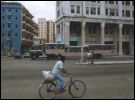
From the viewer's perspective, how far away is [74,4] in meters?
68.4

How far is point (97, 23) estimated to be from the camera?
72.9 m

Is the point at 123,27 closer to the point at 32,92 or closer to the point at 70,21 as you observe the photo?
the point at 70,21

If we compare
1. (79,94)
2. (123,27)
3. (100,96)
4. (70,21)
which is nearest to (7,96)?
(79,94)

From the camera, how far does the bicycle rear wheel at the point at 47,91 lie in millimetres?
10836

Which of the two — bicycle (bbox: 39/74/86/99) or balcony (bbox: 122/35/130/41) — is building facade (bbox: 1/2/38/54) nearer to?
balcony (bbox: 122/35/130/41)

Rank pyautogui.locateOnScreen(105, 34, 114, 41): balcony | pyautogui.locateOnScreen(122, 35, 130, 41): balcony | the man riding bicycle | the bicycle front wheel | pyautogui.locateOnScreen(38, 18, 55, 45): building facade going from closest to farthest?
the man riding bicycle → the bicycle front wheel → pyautogui.locateOnScreen(105, 34, 114, 41): balcony → pyautogui.locateOnScreen(122, 35, 130, 41): balcony → pyautogui.locateOnScreen(38, 18, 55, 45): building facade

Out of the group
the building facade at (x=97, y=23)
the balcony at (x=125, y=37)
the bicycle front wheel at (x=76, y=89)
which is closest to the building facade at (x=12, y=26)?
the building facade at (x=97, y=23)

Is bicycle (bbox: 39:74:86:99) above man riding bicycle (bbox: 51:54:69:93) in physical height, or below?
below

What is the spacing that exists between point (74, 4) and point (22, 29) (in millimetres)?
37056

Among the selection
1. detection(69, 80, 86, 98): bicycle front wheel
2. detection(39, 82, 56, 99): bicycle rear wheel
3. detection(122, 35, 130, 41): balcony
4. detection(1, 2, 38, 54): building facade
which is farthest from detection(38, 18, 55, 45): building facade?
detection(39, 82, 56, 99): bicycle rear wheel

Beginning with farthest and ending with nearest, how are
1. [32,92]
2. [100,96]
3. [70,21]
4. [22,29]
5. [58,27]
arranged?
[22,29], [58,27], [70,21], [32,92], [100,96]

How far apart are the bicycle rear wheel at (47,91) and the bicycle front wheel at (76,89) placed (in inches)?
27.6

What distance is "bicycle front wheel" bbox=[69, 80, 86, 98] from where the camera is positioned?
445 inches

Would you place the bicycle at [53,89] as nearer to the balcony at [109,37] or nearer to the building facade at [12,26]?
the balcony at [109,37]
